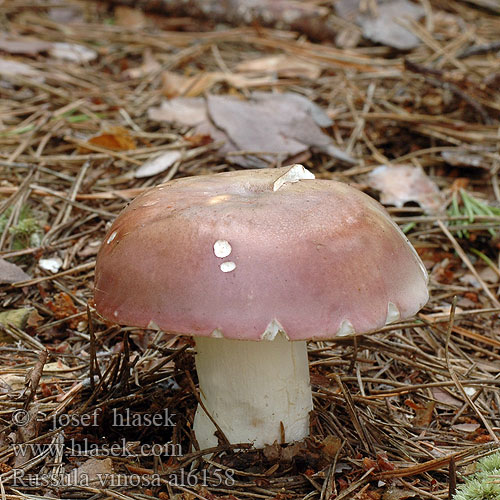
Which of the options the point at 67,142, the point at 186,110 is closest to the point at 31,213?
the point at 67,142

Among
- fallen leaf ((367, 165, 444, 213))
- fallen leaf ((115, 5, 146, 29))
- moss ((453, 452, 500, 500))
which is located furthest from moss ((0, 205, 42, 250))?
fallen leaf ((115, 5, 146, 29))

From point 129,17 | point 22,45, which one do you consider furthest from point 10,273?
point 129,17

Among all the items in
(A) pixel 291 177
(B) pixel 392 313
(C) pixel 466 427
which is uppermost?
(A) pixel 291 177

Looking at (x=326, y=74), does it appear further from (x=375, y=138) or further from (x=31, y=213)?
(x=31, y=213)

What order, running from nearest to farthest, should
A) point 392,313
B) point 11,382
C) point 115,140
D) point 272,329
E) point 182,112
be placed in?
point 272,329 < point 392,313 < point 11,382 < point 115,140 < point 182,112

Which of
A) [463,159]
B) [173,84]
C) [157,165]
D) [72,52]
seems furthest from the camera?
[72,52]

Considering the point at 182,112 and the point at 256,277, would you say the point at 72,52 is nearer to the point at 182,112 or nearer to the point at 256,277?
the point at 182,112

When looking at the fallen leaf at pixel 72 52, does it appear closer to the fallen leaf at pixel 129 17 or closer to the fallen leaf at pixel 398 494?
the fallen leaf at pixel 129 17
